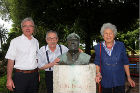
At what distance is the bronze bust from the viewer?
12.9ft

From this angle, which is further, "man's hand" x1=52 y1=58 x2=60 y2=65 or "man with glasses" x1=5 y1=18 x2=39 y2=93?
"man with glasses" x1=5 y1=18 x2=39 y2=93

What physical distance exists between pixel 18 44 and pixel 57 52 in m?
0.83

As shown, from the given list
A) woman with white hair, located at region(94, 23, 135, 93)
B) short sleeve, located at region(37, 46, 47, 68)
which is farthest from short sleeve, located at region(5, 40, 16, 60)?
woman with white hair, located at region(94, 23, 135, 93)

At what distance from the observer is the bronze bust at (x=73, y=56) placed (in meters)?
3.93

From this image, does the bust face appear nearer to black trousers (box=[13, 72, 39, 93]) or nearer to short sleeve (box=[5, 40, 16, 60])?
black trousers (box=[13, 72, 39, 93])

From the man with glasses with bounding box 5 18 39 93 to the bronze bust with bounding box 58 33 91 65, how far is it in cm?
68

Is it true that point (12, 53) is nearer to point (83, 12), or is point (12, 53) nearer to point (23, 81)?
point (23, 81)

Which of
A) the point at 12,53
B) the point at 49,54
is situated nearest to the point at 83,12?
the point at 49,54

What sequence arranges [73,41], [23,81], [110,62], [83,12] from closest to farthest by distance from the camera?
[110,62] < [73,41] < [23,81] < [83,12]

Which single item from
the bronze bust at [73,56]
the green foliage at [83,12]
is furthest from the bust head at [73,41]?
the green foliage at [83,12]

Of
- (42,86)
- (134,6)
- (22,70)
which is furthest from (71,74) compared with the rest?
(134,6)

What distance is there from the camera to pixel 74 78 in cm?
394

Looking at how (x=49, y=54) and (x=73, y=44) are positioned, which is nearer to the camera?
(x=73, y=44)

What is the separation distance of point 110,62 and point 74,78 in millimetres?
764
